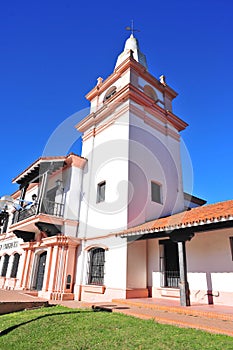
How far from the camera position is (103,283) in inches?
399

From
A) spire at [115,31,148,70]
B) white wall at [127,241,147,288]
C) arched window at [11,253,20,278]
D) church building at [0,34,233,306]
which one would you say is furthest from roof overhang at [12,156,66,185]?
spire at [115,31,148,70]

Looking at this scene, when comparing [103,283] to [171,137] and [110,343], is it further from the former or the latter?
[171,137]

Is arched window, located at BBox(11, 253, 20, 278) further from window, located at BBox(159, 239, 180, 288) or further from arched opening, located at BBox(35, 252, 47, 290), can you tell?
window, located at BBox(159, 239, 180, 288)

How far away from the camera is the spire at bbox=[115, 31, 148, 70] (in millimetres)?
17681

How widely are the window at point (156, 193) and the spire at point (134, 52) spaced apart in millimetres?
10074

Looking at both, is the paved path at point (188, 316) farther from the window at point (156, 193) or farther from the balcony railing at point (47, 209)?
the balcony railing at point (47, 209)

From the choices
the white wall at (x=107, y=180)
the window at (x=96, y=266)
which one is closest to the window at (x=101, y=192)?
the white wall at (x=107, y=180)

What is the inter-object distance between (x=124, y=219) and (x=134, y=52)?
13.9 m

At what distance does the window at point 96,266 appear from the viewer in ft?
34.6

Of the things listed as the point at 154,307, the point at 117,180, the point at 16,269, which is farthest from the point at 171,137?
the point at 16,269

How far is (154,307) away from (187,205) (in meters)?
9.99

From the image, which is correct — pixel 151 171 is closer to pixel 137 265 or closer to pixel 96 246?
pixel 96 246

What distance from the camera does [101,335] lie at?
4715 millimetres

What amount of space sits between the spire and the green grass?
1676cm
